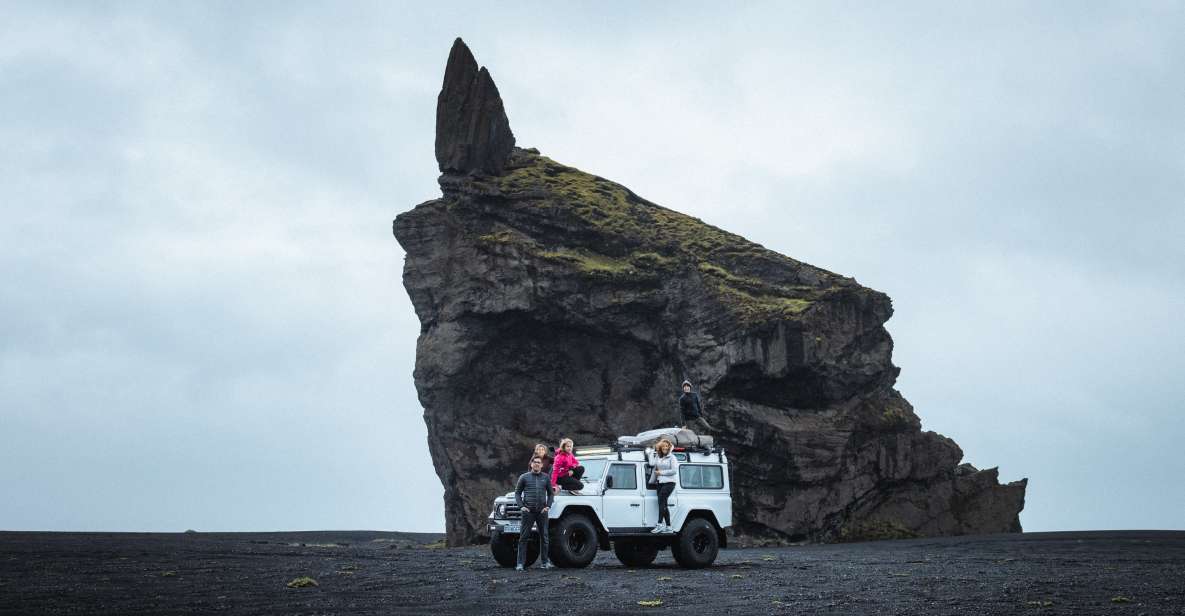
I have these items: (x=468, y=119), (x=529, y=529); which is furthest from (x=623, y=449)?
(x=468, y=119)

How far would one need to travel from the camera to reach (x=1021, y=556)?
28078 mm

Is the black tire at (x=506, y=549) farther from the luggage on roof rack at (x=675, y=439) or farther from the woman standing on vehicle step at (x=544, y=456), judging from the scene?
the luggage on roof rack at (x=675, y=439)

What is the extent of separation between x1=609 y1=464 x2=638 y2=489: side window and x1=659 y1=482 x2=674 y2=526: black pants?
0.61 metres

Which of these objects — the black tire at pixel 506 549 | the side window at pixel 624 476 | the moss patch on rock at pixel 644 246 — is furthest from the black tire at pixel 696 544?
the moss patch on rock at pixel 644 246

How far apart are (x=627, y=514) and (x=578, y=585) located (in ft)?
18.0

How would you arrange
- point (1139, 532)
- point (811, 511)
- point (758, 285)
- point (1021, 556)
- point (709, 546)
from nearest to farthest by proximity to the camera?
point (709, 546), point (1021, 556), point (1139, 532), point (811, 511), point (758, 285)

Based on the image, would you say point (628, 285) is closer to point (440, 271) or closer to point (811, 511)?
point (440, 271)

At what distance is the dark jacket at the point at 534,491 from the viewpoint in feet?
74.5

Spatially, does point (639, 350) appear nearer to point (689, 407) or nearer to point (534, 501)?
point (689, 407)

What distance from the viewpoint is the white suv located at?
78.0 feet

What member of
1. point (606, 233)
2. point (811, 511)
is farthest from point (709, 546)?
point (606, 233)

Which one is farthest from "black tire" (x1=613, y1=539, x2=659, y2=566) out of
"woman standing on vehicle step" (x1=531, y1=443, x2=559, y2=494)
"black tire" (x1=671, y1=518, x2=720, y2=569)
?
"woman standing on vehicle step" (x1=531, y1=443, x2=559, y2=494)

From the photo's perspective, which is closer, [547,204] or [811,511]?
[811,511]

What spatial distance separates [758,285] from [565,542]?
91.2ft
